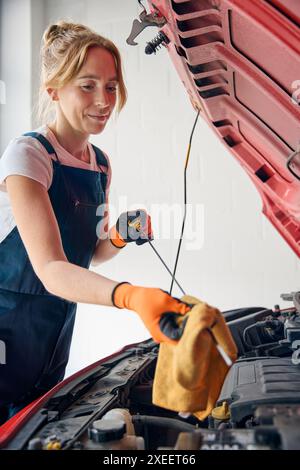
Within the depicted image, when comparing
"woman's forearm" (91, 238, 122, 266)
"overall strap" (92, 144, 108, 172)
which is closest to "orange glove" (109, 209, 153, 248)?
"woman's forearm" (91, 238, 122, 266)

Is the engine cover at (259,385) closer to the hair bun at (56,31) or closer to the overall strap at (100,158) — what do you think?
the overall strap at (100,158)

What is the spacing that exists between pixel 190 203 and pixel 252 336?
4.12ft

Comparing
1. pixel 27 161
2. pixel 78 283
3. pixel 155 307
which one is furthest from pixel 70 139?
pixel 155 307

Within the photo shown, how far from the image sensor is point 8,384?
1.05 meters

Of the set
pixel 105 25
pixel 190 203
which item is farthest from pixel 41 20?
pixel 190 203

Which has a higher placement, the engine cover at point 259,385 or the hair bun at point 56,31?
the hair bun at point 56,31

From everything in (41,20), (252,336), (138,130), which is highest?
(41,20)

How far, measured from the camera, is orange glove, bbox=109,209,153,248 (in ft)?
3.80

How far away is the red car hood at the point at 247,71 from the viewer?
705 millimetres

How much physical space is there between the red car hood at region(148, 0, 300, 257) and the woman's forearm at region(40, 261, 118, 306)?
0.45 meters

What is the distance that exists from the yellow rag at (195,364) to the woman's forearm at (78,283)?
12cm

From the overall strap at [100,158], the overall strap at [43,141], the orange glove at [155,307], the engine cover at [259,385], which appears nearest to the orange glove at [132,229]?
the overall strap at [100,158]
